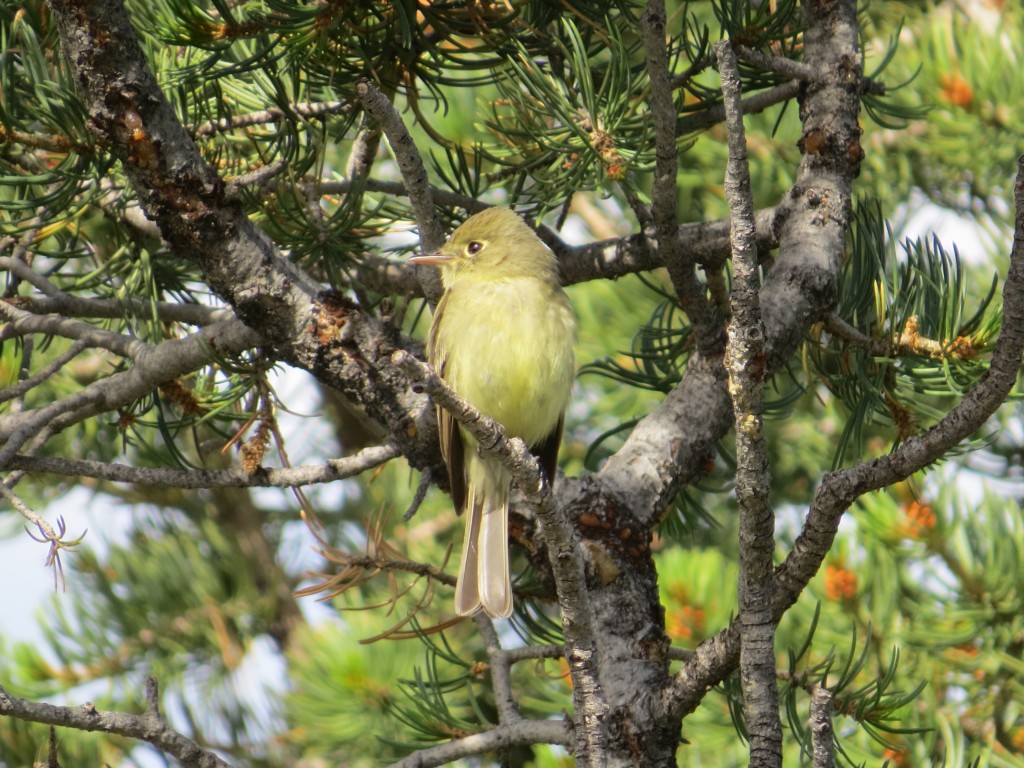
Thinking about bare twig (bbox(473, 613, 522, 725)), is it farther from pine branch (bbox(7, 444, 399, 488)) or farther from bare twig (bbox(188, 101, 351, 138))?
bare twig (bbox(188, 101, 351, 138))

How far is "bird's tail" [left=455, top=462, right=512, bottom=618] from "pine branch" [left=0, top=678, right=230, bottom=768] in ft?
2.88

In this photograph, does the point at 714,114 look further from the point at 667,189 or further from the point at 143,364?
the point at 143,364

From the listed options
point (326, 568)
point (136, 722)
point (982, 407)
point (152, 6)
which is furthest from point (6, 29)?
point (326, 568)

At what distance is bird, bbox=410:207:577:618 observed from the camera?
3.26 meters

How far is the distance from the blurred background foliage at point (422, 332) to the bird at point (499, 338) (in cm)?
17

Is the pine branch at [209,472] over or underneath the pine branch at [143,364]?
underneath

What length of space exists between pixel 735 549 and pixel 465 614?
226cm

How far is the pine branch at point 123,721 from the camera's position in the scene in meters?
1.76

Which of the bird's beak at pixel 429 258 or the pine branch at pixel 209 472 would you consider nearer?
the pine branch at pixel 209 472

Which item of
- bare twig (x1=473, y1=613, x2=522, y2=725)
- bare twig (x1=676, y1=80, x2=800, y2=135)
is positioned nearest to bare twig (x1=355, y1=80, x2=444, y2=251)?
bare twig (x1=676, y1=80, x2=800, y2=135)

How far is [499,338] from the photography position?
10.9 feet

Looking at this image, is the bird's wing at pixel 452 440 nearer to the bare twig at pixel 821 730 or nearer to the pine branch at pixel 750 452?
the pine branch at pixel 750 452

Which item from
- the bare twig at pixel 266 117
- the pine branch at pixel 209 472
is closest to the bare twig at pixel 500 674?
the pine branch at pixel 209 472

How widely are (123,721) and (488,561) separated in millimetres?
1086
